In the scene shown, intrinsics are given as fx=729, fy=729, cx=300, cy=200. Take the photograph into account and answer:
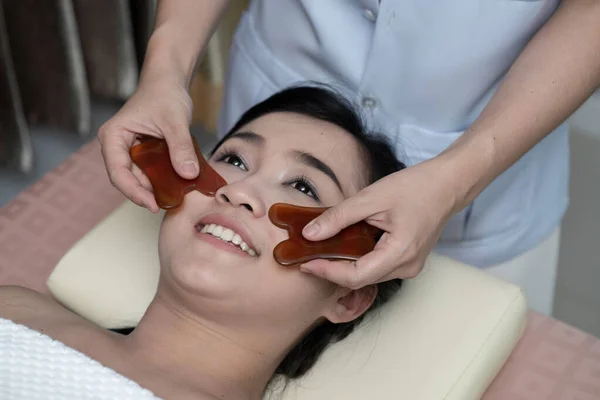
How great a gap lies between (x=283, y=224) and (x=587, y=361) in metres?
0.63

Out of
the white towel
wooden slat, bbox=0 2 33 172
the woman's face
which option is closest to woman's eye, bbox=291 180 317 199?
the woman's face

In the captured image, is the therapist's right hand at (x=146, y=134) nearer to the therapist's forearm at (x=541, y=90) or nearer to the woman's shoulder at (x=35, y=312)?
the woman's shoulder at (x=35, y=312)

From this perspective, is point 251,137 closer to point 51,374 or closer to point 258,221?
point 258,221

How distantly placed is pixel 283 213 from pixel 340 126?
0.27 metres

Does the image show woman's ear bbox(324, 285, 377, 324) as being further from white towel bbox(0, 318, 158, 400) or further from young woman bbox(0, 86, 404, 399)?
white towel bbox(0, 318, 158, 400)

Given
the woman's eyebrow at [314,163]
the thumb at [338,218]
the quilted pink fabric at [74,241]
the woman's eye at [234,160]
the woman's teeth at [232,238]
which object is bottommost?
the quilted pink fabric at [74,241]

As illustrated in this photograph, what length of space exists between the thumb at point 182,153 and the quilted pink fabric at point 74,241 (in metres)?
0.50

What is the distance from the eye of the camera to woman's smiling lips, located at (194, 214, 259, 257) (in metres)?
1.04

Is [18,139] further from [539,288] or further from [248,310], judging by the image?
[539,288]

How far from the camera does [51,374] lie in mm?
1001

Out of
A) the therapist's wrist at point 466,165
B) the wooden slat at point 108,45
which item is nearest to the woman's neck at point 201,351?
the therapist's wrist at point 466,165

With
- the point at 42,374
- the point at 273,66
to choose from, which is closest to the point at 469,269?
the point at 273,66

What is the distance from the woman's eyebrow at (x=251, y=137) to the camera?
118 centimetres

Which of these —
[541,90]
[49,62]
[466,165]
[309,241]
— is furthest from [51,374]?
[49,62]
